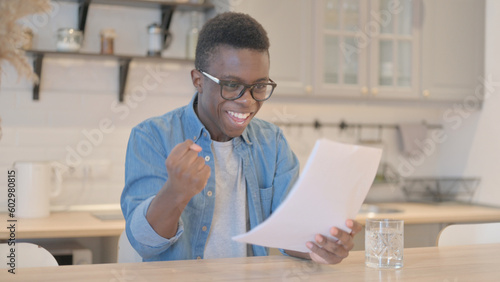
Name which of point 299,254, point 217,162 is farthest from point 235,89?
point 299,254

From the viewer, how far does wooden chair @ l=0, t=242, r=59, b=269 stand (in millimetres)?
1534

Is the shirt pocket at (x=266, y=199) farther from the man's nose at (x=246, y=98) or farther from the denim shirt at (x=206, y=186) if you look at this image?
the man's nose at (x=246, y=98)

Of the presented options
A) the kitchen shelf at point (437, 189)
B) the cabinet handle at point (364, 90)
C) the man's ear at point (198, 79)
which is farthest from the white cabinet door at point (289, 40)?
the man's ear at point (198, 79)

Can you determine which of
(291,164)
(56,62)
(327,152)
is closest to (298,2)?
(56,62)

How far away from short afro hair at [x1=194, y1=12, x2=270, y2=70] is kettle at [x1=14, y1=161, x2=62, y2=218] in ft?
4.77

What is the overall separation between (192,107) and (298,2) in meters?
1.62

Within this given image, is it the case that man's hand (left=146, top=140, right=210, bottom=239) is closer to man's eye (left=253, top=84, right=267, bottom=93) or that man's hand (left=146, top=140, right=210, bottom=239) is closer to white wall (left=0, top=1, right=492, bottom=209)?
man's eye (left=253, top=84, right=267, bottom=93)

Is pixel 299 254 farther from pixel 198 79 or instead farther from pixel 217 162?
pixel 198 79

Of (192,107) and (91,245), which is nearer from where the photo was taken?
(192,107)

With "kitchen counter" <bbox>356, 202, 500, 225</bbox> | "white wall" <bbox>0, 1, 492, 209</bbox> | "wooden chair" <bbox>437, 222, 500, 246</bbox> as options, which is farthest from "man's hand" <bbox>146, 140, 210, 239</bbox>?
"white wall" <bbox>0, 1, 492, 209</bbox>

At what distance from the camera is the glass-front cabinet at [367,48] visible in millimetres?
3252

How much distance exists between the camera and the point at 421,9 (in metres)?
3.44

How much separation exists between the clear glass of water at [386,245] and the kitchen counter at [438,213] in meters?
1.50

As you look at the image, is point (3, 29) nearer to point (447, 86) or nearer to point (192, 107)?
point (192, 107)
